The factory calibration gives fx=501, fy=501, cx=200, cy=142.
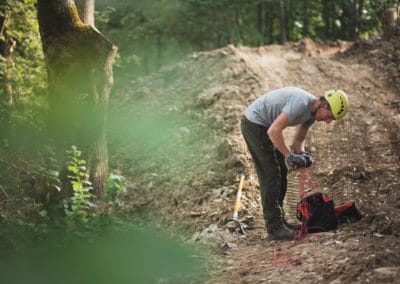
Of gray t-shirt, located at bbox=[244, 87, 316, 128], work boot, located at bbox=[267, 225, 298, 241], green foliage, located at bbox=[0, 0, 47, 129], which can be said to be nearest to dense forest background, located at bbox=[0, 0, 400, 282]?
green foliage, located at bbox=[0, 0, 47, 129]

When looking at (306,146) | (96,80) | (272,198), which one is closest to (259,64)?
(306,146)

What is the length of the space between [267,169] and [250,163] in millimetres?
2818

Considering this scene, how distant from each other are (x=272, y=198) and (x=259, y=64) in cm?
950

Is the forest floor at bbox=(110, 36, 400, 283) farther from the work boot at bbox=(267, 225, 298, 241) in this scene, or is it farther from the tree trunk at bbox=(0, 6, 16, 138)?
the tree trunk at bbox=(0, 6, 16, 138)

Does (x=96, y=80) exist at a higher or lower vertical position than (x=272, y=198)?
higher

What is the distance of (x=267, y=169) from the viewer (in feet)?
18.9

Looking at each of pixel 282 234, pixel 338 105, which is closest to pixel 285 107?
pixel 338 105

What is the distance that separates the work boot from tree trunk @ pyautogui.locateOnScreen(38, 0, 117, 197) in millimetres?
2846

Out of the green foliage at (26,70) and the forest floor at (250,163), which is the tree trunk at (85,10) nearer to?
the green foliage at (26,70)

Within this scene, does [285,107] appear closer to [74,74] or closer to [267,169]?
[267,169]

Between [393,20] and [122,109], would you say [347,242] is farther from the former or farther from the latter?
[393,20]

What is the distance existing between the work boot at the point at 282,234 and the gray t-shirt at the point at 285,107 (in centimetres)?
120

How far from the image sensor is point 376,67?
52.4 feet

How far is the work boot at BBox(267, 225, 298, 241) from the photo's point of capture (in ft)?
18.7
